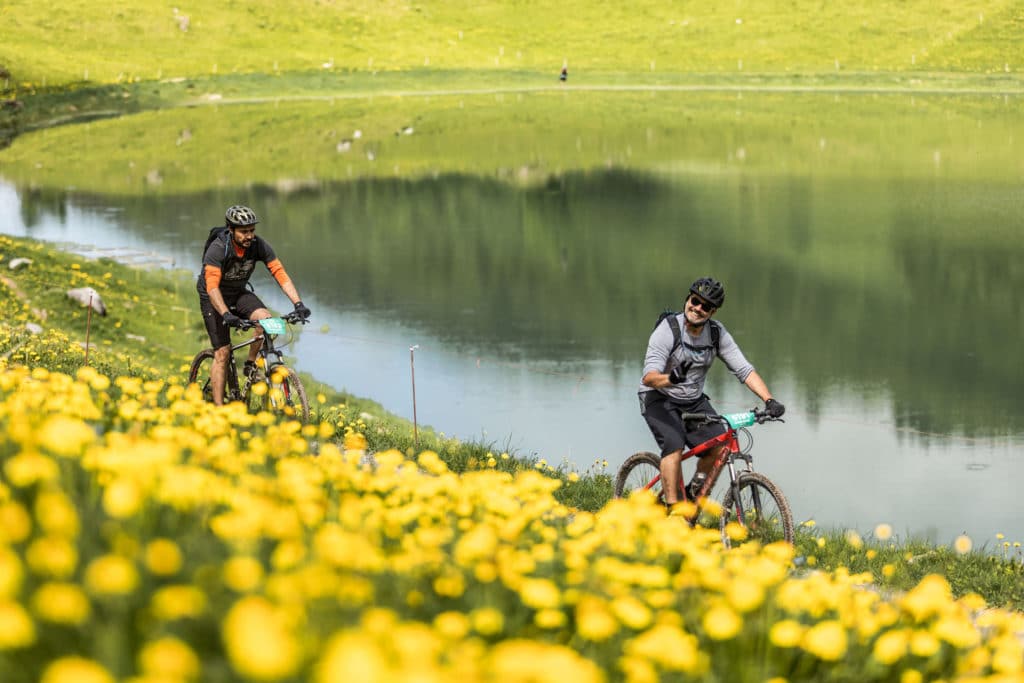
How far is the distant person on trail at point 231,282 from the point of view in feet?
45.6

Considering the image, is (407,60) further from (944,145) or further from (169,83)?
(944,145)

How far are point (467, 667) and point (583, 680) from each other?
587 mm

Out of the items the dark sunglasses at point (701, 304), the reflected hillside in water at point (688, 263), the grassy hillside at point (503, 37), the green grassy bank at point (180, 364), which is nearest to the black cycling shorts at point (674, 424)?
the dark sunglasses at point (701, 304)

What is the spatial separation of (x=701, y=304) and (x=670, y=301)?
23993 mm

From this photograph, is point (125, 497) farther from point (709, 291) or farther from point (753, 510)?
point (753, 510)

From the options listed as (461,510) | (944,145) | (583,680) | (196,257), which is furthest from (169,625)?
(944,145)

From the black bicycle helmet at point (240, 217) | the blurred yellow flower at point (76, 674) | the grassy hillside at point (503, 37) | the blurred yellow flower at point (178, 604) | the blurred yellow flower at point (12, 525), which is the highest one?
the grassy hillside at point (503, 37)

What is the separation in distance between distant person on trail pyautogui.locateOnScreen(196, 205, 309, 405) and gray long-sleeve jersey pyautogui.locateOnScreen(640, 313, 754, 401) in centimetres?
452

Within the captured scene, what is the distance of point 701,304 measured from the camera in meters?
11.3

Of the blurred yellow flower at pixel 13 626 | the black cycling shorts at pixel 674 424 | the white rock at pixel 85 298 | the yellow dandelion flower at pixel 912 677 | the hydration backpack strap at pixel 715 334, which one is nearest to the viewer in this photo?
the blurred yellow flower at pixel 13 626

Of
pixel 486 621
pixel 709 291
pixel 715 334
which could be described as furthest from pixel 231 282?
pixel 486 621

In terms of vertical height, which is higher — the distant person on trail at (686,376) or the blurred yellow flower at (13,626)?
the blurred yellow flower at (13,626)

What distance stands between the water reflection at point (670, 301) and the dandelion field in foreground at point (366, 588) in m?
11.6

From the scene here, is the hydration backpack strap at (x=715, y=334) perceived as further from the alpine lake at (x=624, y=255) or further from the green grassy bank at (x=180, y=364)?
the alpine lake at (x=624, y=255)
